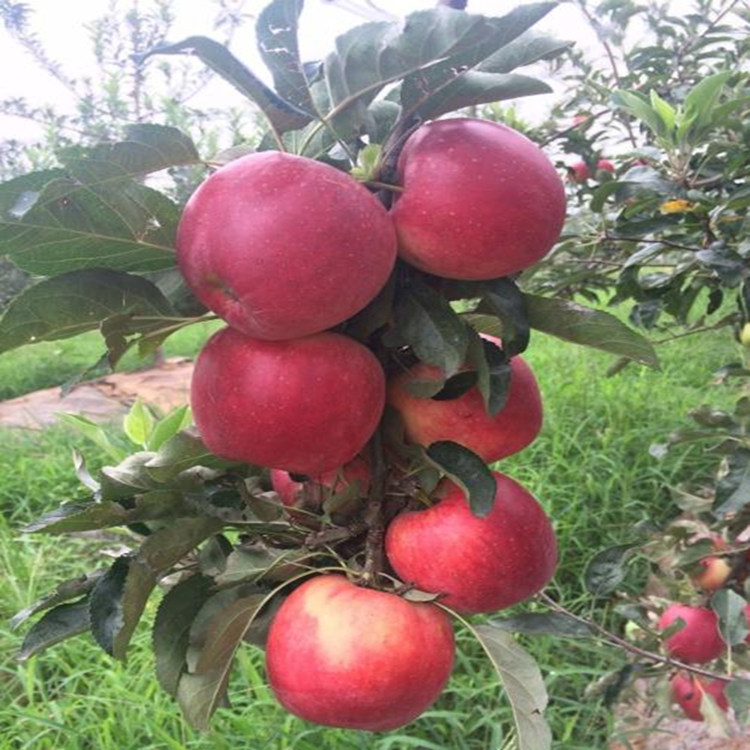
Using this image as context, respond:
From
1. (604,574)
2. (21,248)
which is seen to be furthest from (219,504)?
(604,574)

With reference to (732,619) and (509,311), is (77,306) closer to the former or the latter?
(509,311)

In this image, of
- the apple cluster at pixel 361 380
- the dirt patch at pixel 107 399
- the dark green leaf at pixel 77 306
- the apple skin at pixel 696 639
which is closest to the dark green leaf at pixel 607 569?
the apple skin at pixel 696 639

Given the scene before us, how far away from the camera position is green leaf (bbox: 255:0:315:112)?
0.39 m

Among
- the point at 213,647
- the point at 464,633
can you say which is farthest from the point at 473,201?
the point at 464,633

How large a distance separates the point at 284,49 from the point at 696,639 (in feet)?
3.37

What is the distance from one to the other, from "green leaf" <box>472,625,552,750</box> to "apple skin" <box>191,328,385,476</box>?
166mm

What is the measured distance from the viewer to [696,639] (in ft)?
3.76

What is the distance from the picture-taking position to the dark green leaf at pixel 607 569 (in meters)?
0.93

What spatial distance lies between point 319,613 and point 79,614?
19 cm

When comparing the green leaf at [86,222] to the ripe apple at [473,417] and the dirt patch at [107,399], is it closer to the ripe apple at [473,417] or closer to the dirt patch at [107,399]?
the ripe apple at [473,417]

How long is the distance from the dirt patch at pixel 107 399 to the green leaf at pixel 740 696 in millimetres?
2903

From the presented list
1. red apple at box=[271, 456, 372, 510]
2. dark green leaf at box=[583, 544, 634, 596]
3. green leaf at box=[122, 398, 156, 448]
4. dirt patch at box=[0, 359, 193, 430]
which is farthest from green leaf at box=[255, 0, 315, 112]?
dirt patch at box=[0, 359, 193, 430]

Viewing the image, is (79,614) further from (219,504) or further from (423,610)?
(423,610)

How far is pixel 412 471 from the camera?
20.4 inches
